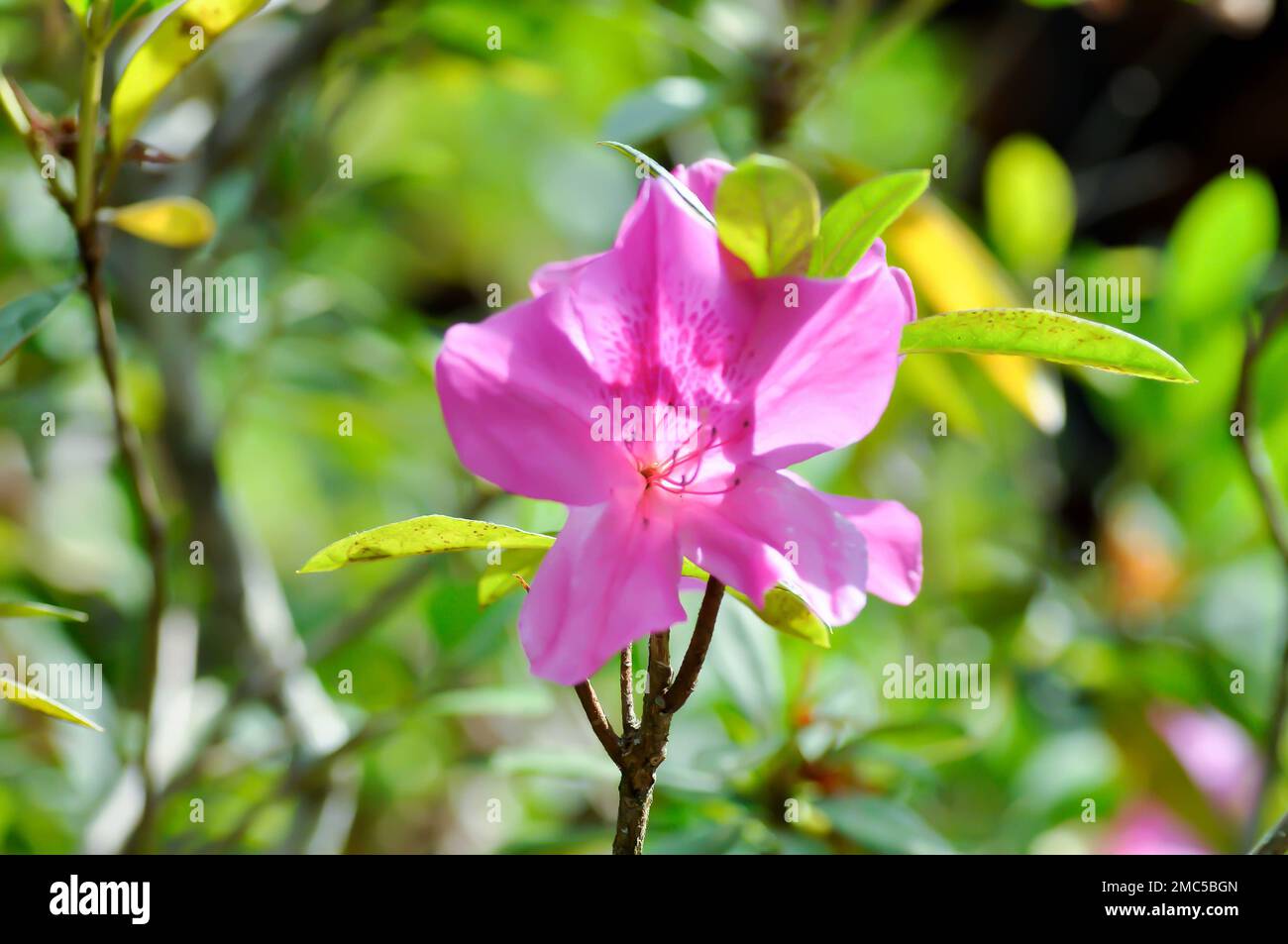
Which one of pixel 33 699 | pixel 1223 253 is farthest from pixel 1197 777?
pixel 33 699

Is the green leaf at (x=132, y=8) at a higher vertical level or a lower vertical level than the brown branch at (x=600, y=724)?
higher

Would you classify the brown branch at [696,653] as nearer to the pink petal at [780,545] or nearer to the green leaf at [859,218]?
the pink petal at [780,545]

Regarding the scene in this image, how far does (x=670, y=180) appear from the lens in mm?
514

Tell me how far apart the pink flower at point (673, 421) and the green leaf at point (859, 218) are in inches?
0.5

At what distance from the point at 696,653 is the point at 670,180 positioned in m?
0.20

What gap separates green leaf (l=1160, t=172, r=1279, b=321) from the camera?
1319 mm

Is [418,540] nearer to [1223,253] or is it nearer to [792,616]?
[792,616]

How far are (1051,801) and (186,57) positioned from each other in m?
1.06

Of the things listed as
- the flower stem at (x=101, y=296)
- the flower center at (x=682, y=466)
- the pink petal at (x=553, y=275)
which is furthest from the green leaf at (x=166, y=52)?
the flower center at (x=682, y=466)

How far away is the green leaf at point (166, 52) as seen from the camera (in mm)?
659

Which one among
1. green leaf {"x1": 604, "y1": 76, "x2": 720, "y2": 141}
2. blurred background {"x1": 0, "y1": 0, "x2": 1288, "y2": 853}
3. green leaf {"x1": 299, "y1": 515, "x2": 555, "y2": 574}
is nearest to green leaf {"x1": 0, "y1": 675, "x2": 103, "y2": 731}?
green leaf {"x1": 299, "y1": 515, "x2": 555, "y2": 574}

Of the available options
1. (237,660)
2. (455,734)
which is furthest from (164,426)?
(455,734)

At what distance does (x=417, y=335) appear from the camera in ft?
4.13

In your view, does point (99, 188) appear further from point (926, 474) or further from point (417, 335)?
point (926, 474)
